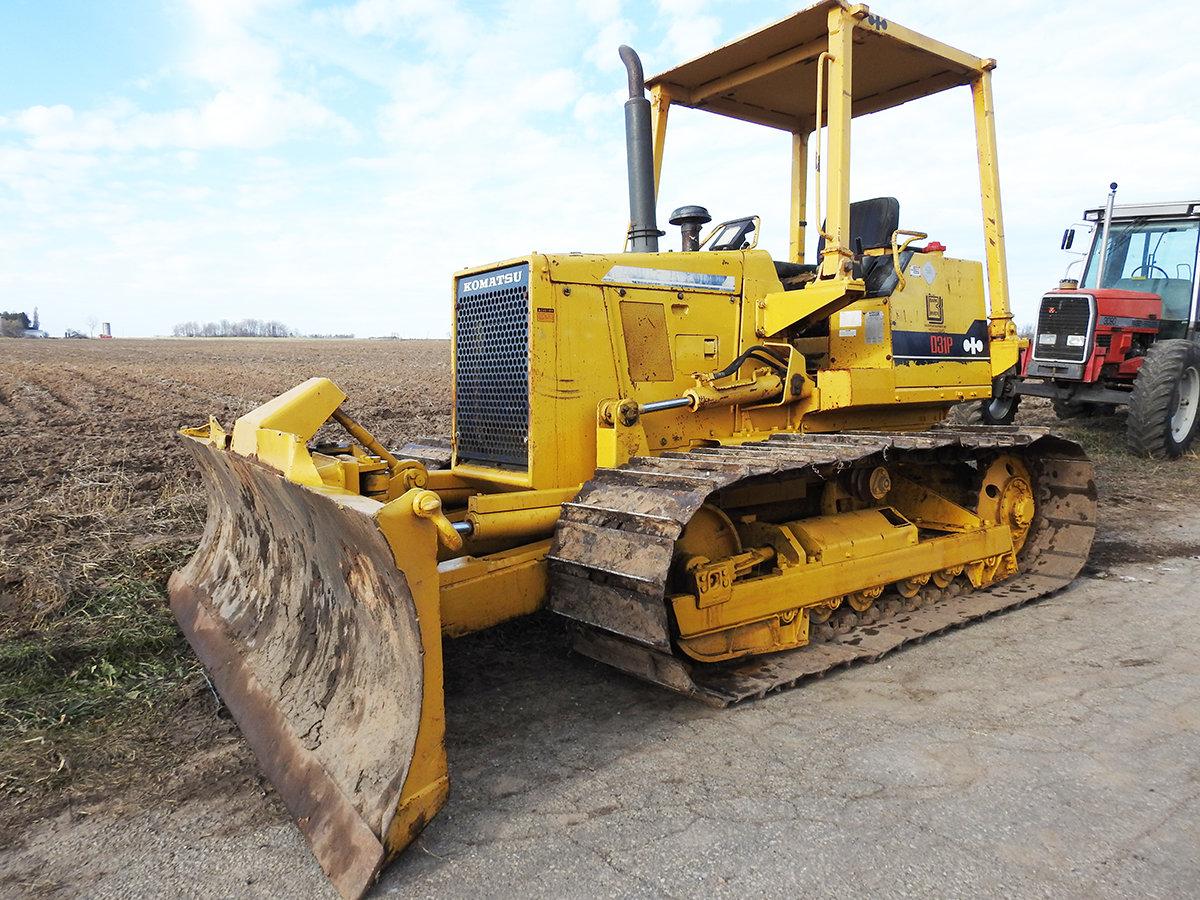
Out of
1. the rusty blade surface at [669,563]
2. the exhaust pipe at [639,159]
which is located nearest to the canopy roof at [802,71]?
the exhaust pipe at [639,159]

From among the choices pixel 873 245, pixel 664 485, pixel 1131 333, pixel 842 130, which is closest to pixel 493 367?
pixel 664 485

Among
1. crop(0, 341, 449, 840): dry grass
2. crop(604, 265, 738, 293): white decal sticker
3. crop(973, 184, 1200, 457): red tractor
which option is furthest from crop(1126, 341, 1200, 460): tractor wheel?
crop(0, 341, 449, 840): dry grass

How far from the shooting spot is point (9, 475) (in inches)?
285

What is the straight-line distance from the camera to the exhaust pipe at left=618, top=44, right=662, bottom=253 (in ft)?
16.2

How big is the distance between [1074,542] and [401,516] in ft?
16.4

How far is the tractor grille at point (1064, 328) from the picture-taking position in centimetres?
1075

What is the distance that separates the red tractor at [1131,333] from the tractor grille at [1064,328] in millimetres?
12

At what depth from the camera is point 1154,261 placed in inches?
460

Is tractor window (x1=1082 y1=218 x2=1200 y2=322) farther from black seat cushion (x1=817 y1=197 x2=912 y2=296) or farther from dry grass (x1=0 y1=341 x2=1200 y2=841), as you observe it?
black seat cushion (x1=817 y1=197 x2=912 y2=296)

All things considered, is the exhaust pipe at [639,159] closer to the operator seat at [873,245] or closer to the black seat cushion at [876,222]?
the operator seat at [873,245]

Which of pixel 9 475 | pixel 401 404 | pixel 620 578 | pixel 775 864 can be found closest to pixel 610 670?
pixel 620 578

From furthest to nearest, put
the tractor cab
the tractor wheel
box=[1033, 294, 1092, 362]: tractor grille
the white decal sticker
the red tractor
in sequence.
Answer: the tractor cab → box=[1033, 294, 1092, 362]: tractor grille → the red tractor → the tractor wheel → the white decal sticker

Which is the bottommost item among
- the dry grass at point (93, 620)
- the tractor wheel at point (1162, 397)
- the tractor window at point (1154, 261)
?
the dry grass at point (93, 620)

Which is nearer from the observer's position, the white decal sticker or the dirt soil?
the dirt soil
